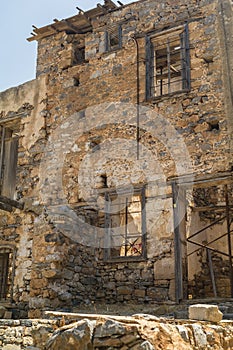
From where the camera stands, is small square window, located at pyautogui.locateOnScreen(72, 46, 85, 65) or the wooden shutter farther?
small square window, located at pyautogui.locateOnScreen(72, 46, 85, 65)

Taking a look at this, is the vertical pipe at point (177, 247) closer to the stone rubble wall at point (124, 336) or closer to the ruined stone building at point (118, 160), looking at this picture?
the ruined stone building at point (118, 160)

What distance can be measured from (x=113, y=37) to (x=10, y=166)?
14.4 feet

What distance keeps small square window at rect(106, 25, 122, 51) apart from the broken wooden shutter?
3654mm

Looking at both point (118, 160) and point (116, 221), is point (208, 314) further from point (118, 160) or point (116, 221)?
point (118, 160)

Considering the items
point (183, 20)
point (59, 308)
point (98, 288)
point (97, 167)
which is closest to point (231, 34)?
point (183, 20)

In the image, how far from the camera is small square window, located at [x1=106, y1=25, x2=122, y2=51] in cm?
1041

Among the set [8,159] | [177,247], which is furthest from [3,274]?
[177,247]

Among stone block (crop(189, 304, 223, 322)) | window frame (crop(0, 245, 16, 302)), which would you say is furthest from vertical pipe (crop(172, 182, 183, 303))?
window frame (crop(0, 245, 16, 302))

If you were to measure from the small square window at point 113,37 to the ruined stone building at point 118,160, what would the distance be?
30 millimetres

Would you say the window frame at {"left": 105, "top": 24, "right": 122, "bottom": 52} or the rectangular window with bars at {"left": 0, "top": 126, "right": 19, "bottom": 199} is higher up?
the window frame at {"left": 105, "top": 24, "right": 122, "bottom": 52}

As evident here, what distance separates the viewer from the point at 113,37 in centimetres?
1073

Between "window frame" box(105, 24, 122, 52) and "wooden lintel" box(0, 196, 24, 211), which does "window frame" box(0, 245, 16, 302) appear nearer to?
"wooden lintel" box(0, 196, 24, 211)

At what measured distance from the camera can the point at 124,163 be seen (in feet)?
30.5

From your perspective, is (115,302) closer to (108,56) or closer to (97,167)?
(97,167)
